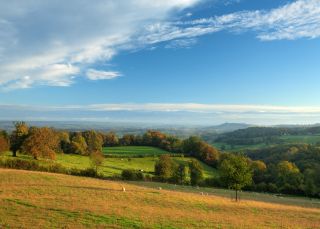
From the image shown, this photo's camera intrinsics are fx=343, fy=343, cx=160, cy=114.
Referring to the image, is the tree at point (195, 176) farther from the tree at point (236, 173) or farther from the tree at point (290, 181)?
the tree at point (236, 173)

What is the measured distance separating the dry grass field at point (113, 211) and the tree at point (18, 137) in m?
44.5

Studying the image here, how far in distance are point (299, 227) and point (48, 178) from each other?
109 feet

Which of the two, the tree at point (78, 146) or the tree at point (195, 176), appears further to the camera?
the tree at point (78, 146)

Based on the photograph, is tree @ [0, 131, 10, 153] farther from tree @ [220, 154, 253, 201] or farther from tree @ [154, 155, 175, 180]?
tree @ [220, 154, 253, 201]

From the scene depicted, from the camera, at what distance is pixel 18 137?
87000 mm

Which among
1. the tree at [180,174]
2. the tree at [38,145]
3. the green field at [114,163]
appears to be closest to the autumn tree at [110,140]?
the green field at [114,163]

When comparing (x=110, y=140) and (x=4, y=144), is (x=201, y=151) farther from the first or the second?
(x=4, y=144)

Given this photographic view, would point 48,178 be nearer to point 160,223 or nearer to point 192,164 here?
point 160,223

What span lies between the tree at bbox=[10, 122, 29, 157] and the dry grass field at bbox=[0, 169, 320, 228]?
146ft

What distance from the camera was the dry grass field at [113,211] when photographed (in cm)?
2472

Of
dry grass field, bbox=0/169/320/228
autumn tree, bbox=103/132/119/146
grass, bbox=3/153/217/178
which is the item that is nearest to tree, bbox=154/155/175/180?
grass, bbox=3/153/217/178

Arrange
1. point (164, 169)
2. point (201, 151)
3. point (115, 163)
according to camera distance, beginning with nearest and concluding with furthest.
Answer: point (164, 169) < point (115, 163) < point (201, 151)

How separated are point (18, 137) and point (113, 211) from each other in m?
66.0

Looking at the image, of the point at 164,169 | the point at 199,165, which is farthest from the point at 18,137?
the point at 199,165
